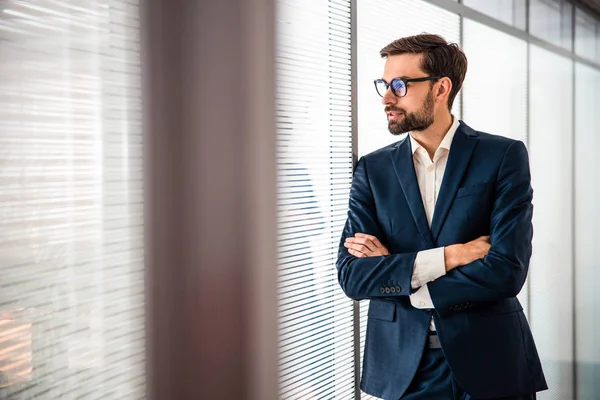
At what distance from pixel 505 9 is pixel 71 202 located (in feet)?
10.3

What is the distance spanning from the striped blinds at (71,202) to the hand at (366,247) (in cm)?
69

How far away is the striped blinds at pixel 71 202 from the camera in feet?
4.76

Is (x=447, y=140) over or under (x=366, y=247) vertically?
over

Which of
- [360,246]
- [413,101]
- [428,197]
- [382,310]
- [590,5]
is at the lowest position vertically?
[382,310]

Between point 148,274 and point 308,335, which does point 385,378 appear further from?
point 148,274

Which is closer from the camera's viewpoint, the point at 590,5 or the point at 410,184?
the point at 410,184

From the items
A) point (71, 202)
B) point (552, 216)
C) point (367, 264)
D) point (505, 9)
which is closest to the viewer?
point (71, 202)

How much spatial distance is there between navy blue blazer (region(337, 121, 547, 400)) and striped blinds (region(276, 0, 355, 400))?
32 cm

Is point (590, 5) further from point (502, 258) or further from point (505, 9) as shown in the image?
point (502, 258)

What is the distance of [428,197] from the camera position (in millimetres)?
2066

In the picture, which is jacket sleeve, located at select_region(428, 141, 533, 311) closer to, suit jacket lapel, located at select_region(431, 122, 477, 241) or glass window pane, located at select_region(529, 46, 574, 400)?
suit jacket lapel, located at select_region(431, 122, 477, 241)

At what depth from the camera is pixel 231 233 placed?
79.4 inches

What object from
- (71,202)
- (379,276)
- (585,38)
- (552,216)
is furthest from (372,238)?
(585,38)

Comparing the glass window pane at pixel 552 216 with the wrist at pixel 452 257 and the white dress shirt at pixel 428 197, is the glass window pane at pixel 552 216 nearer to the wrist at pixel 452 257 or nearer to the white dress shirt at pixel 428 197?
the white dress shirt at pixel 428 197
